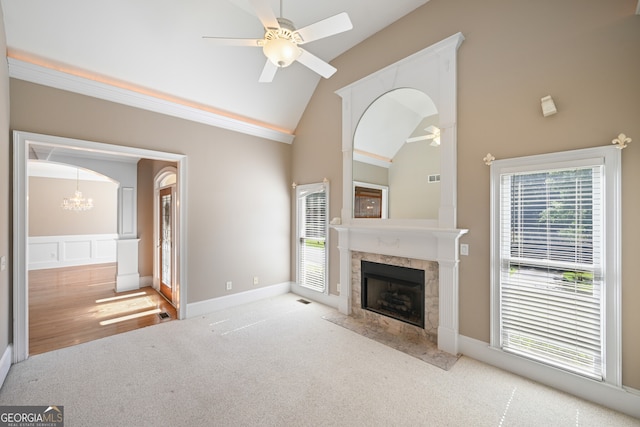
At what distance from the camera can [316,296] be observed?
14.8 ft

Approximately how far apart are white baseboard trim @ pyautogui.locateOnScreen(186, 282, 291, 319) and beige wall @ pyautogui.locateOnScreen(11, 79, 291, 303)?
0.09 metres

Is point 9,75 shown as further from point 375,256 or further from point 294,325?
point 375,256

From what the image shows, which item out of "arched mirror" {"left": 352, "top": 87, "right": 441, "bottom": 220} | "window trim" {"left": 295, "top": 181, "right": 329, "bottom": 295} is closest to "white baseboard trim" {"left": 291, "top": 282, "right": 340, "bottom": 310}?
"window trim" {"left": 295, "top": 181, "right": 329, "bottom": 295}

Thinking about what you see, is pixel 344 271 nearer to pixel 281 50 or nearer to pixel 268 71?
pixel 268 71

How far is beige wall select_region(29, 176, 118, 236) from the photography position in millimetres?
7477

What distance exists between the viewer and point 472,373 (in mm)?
2516

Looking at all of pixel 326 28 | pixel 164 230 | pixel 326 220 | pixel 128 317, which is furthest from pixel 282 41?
pixel 164 230

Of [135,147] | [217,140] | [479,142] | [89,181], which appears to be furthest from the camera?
[89,181]

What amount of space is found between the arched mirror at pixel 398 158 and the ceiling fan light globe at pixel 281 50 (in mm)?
1734

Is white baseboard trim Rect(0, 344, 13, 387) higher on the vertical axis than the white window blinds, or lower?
lower

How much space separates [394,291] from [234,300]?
8.27 ft

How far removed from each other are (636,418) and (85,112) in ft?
19.1

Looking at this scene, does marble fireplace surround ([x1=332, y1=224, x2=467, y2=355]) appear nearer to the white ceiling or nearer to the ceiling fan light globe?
the ceiling fan light globe

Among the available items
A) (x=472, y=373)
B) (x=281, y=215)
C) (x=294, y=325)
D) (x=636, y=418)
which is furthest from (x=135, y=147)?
(x=636, y=418)
